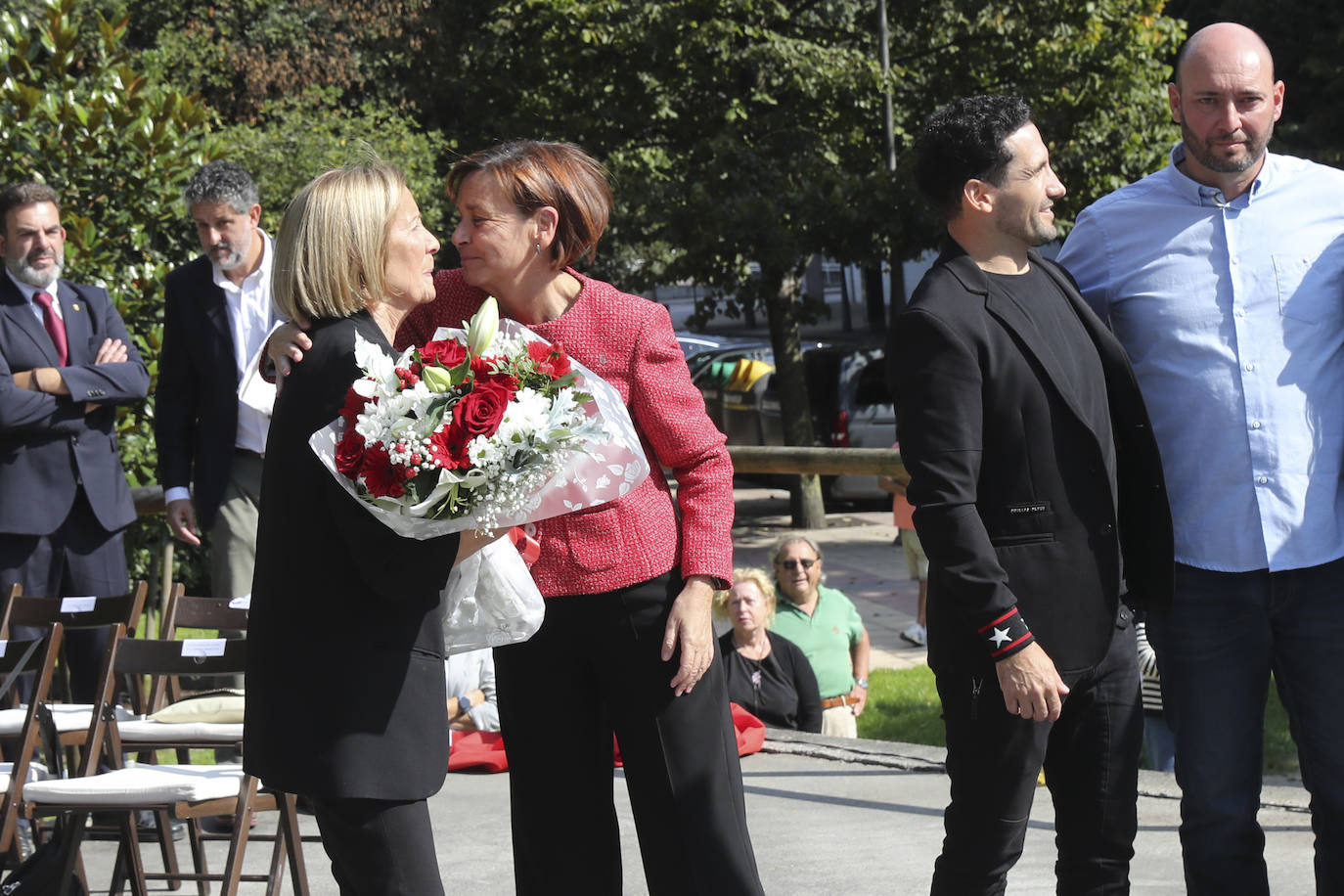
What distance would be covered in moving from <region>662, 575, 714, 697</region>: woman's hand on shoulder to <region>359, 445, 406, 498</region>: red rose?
74 cm

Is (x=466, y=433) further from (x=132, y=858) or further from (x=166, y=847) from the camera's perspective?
(x=166, y=847)

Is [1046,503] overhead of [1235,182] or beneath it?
beneath

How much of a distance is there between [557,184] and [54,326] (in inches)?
138

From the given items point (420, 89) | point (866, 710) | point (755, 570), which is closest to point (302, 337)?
point (755, 570)

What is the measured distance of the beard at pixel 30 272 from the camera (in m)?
5.70

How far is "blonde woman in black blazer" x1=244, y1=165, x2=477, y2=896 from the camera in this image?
8.84 ft

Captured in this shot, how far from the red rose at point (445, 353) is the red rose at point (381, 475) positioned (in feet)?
0.71

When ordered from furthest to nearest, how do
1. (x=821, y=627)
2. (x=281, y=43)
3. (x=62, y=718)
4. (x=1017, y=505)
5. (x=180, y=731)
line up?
1. (x=281, y=43)
2. (x=821, y=627)
3. (x=62, y=718)
4. (x=180, y=731)
5. (x=1017, y=505)

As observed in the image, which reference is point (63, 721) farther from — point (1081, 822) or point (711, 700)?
point (1081, 822)

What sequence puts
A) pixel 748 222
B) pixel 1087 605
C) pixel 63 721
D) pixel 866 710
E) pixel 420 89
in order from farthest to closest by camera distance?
pixel 420 89
pixel 748 222
pixel 866 710
pixel 63 721
pixel 1087 605

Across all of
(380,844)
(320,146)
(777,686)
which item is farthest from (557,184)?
(320,146)

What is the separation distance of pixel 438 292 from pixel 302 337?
54 cm

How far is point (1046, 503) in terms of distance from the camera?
295cm

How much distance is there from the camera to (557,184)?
3.09 m
